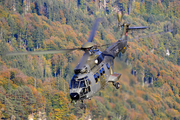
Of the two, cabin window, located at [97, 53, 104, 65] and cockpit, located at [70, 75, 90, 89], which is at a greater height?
cabin window, located at [97, 53, 104, 65]

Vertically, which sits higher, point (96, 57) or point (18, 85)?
point (96, 57)

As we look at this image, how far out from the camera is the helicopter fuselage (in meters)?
36.6

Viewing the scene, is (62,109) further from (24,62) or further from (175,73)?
(175,73)

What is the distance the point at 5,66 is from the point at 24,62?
36.2 ft

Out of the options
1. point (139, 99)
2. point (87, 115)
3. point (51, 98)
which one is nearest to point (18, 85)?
point (51, 98)

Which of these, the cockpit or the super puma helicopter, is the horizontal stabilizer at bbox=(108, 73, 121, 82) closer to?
the super puma helicopter

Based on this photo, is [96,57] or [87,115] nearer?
[96,57]

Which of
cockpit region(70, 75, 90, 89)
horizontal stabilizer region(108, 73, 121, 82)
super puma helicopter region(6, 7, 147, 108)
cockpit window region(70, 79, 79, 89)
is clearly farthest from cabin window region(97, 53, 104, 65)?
cockpit window region(70, 79, 79, 89)

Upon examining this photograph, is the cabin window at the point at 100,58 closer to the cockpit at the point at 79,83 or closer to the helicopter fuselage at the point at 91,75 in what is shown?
the helicopter fuselage at the point at 91,75

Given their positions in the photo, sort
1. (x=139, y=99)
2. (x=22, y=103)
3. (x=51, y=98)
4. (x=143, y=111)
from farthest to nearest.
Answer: (x=51, y=98)
(x=22, y=103)
(x=143, y=111)
(x=139, y=99)

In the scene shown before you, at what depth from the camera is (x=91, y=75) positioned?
1496 inches

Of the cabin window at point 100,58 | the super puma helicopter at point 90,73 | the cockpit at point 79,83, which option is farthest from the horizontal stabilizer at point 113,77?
the cockpit at point 79,83

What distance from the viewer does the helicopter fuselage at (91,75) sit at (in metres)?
36.6

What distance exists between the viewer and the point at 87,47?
3784 centimetres
